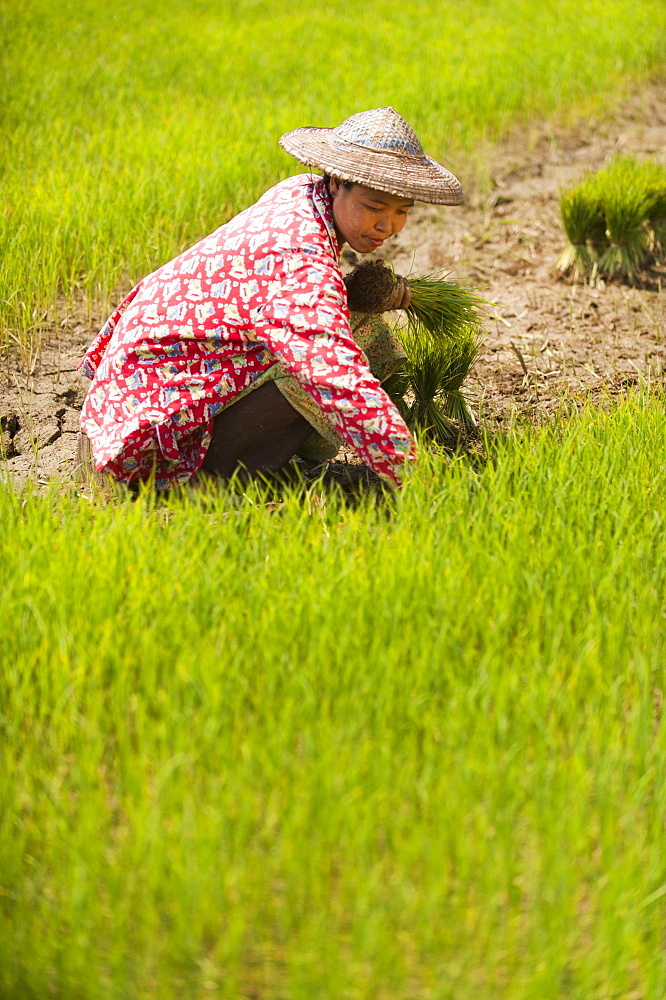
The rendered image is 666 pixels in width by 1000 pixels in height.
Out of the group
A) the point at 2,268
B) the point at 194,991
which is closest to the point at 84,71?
the point at 2,268

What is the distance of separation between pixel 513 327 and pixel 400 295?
1.21 meters

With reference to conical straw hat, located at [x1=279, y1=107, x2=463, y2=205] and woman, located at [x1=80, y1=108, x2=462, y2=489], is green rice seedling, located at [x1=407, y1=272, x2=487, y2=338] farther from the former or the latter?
conical straw hat, located at [x1=279, y1=107, x2=463, y2=205]

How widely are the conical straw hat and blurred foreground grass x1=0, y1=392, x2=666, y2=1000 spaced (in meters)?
0.58

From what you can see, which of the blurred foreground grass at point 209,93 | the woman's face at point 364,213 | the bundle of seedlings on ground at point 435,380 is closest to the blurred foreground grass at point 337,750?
the woman's face at point 364,213

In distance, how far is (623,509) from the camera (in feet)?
6.73

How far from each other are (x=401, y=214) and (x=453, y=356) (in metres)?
0.60

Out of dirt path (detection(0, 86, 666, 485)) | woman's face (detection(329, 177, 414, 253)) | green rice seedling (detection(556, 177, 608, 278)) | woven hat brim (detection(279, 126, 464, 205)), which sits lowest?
dirt path (detection(0, 86, 666, 485))

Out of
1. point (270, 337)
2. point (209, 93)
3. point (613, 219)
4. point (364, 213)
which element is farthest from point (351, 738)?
point (209, 93)

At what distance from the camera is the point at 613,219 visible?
3838 millimetres

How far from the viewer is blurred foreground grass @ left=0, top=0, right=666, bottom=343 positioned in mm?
3682

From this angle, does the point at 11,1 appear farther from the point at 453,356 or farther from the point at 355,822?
the point at 355,822

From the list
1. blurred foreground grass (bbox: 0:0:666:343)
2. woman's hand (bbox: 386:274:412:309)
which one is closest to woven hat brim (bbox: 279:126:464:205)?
woman's hand (bbox: 386:274:412:309)

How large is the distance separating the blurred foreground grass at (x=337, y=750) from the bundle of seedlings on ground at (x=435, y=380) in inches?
26.0

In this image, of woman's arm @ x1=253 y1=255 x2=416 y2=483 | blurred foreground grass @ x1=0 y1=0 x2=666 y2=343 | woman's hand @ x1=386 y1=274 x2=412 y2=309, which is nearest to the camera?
woman's arm @ x1=253 y1=255 x2=416 y2=483
